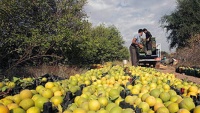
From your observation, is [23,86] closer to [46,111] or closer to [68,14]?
[46,111]

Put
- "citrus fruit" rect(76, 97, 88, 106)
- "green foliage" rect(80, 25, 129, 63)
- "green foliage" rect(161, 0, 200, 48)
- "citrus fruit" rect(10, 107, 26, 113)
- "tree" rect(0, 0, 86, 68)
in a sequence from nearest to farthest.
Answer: "citrus fruit" rect(10, 107, 26, 113)
"citrus fruit" rect(76, 97, 88, 106)
"tree" rect(0, 0, 86, 68)
"green foliage" rect(80, 25, 129, 63)
"green foliage" rect(161, 0, 200, 48)

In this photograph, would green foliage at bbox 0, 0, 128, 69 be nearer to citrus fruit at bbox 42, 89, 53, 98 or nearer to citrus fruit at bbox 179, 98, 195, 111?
citrus fruit at bbox 42, 89, 53, 98

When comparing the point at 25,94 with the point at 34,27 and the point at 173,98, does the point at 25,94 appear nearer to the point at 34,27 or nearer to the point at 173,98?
the point at 173,98

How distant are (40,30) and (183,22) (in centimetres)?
2428

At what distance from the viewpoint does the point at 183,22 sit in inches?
1188

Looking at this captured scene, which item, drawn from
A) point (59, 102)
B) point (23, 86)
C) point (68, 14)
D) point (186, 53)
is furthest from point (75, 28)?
point (186, 53)

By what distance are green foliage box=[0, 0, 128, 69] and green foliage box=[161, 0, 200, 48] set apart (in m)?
19.4

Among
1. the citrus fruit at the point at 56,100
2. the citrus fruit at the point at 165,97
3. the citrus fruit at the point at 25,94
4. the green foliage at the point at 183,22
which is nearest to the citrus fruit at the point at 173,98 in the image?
the citrus fruit at the point at 165,97

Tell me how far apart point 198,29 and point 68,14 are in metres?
21.6

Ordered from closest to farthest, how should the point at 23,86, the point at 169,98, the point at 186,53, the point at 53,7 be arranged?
1. the point at 169,98
2. the point at 23,86
3. the point at 53,7
4. the point at 186,53

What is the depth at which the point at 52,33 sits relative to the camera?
11203mm

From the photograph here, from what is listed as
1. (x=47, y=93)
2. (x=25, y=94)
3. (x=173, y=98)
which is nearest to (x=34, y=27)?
(x=47, y=93)

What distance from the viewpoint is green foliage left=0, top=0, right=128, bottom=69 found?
9550mm

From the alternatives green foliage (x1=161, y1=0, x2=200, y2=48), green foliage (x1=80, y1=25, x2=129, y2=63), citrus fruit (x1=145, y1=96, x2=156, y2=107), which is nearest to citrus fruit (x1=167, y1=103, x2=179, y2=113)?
citrus fruit (x1=145, y1=96, x2=156, y2=107)
